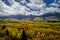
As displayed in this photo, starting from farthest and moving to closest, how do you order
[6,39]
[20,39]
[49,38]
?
[49,38] → [20,39] → [6,39]

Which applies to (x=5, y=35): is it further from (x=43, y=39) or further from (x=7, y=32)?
(x=43, y=39)

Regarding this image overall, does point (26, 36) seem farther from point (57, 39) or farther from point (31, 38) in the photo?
point (57, 39)

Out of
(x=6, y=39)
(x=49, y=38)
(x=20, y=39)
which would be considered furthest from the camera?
(x=49, y=38)

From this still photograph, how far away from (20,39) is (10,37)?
1672mm

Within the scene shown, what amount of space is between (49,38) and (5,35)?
295 inches

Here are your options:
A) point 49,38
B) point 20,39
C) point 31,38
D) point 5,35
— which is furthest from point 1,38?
point 49,38

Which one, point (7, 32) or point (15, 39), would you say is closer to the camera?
point (15, 39)

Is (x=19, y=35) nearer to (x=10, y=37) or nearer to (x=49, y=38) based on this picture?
(x=10, y=37)

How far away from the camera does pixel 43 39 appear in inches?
1187

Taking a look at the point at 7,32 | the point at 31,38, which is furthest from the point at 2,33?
the point at 31,38

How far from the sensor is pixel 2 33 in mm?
31594

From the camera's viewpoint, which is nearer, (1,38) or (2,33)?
(1,38)

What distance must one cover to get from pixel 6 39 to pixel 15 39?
2581 millimetres

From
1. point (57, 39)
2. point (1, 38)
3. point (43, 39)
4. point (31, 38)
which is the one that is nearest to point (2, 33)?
point (1, 38)
